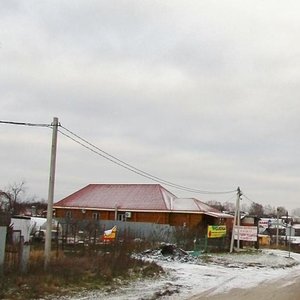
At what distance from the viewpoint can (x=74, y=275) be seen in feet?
50.8

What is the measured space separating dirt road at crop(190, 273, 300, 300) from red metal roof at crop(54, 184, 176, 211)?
36.0 m

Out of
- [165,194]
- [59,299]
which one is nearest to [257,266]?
[59,299]

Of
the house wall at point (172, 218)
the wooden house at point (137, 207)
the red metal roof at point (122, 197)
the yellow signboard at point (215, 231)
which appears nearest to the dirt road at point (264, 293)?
the yellow signboard at point (215, 231)

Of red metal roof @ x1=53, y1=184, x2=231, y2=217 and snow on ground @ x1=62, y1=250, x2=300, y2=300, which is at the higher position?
red metal roof @ x1=53, y1=184, x2=231, y2=217

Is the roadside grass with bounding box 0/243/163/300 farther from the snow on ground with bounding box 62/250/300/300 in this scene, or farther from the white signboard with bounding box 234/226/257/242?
the white signboard with bounding box 234/226/257/242

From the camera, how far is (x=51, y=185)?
54.4 feet

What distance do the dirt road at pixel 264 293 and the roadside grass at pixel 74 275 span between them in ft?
9.64

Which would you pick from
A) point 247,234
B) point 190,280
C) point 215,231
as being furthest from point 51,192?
point 247,234

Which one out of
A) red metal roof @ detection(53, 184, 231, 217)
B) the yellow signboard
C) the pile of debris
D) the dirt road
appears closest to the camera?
the dirt road

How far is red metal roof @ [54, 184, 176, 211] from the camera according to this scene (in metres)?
56.0

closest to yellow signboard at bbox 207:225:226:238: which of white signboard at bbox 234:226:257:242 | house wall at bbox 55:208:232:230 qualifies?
white signboard at bbox 234:226:257:242

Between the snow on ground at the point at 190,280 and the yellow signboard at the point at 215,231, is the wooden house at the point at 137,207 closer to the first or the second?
the yellow signboard at the point at 215,231

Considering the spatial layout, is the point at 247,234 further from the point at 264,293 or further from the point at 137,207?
the point at 264,293

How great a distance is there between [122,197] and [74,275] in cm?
4381
